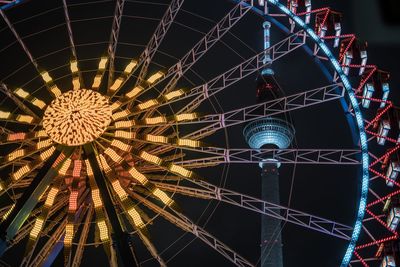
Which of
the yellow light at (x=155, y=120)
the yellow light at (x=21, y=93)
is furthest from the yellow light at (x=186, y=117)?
the yellow light at (x=21, y=93)

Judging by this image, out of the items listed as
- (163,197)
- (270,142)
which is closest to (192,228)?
(163,197)

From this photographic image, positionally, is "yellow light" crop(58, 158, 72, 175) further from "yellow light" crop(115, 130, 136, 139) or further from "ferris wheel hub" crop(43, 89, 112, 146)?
"yellow light" crop(115, 130, 136, 139)

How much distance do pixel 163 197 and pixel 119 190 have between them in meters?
1.35

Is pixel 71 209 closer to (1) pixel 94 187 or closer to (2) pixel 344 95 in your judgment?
(1) pixel 94 187

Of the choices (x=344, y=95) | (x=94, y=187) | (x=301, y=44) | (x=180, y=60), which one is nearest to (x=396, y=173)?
(x=344, y=95)

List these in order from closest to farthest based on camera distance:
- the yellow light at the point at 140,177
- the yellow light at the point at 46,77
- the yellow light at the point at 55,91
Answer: the yellow light at the point at 140,177 < the yellow light at the point at 55,91 < the yellow light at the point at 46,77

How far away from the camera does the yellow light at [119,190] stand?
16.2 metres

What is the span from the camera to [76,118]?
1623cm

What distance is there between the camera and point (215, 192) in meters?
17.5

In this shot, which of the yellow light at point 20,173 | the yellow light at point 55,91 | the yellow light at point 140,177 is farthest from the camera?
the yellow light at point 55,91

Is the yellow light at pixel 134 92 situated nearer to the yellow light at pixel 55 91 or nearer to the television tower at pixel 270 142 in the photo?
the yellow light at pixel 55 91

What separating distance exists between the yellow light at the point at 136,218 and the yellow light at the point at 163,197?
969mm

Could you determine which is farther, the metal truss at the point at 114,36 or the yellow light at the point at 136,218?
the metal truss at the point at 114,36

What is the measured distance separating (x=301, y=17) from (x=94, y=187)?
1082 centimetres
